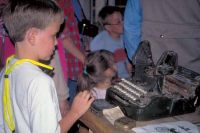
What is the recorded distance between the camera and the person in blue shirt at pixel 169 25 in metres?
2.44

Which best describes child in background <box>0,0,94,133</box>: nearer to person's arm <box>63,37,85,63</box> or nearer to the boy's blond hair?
the boy's blond hair

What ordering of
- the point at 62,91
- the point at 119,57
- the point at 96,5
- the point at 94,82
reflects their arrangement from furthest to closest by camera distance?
the point at 96,5, the point at 119,57, the point at 94,82, the point at 62,91

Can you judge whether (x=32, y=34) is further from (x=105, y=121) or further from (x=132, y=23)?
(x=132, y=23)

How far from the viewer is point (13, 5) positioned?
1705mm

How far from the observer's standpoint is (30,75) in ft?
5.16

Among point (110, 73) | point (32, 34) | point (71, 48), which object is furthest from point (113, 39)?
point (32, 34)

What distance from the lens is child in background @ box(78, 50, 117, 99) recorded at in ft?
9.00

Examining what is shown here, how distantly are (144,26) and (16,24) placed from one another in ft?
3.75

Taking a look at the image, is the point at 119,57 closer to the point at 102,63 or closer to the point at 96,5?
the point at 102,63

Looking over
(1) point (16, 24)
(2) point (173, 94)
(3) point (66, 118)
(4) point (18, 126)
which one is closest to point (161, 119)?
(2) point (173, 94)

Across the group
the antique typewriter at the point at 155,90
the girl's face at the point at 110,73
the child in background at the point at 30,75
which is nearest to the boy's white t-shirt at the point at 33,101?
the child in background at the point at 30,75

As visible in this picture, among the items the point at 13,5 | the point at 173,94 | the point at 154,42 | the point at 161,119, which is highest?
the point at 13,5

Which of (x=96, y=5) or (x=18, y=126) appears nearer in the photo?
(x=18, y=126)

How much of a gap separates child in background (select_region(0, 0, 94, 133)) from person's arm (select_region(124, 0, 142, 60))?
2.95ft
